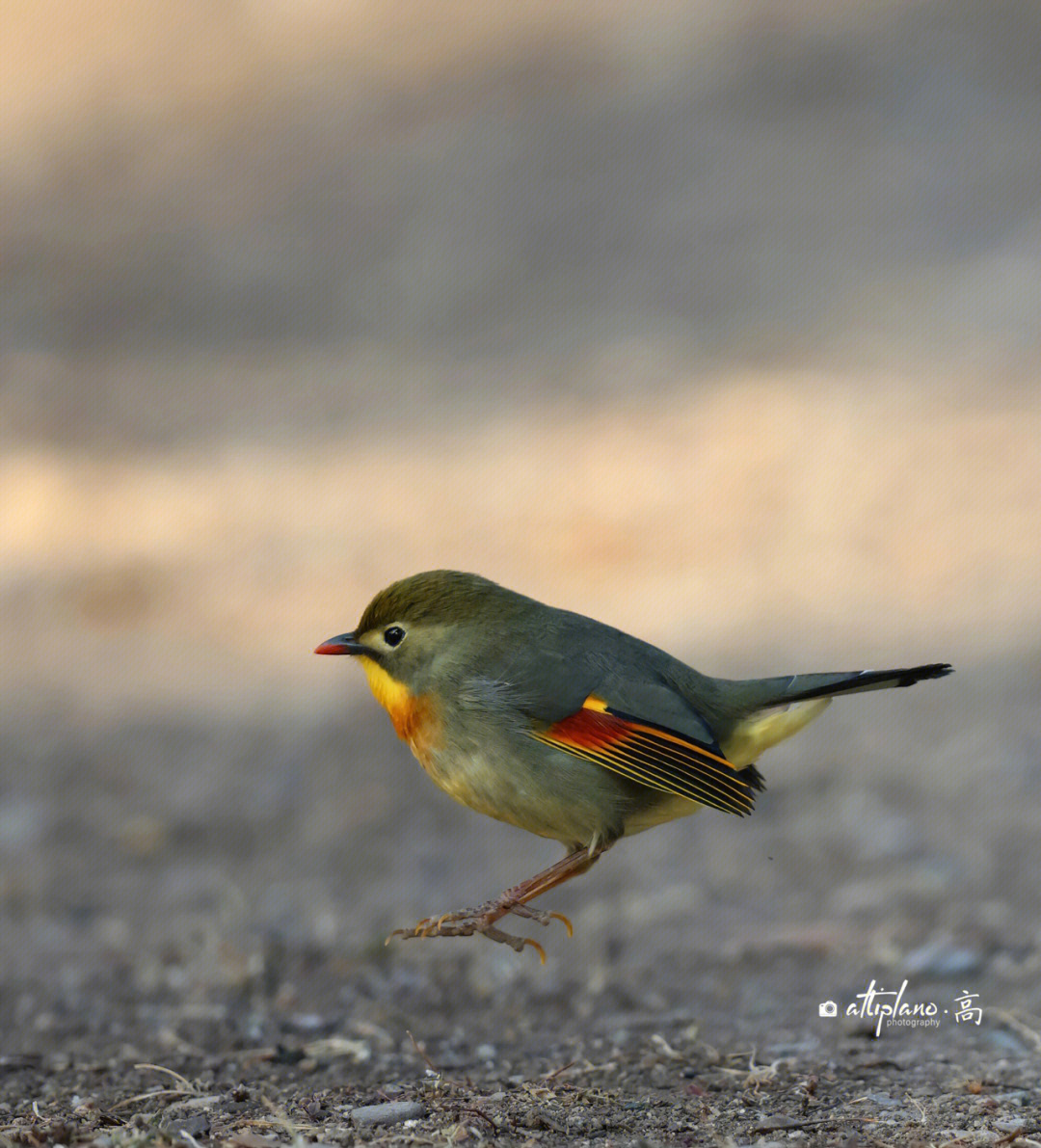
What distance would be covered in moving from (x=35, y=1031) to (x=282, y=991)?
88 cm

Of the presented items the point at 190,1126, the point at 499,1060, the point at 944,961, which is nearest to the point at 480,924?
the point at 190,1126

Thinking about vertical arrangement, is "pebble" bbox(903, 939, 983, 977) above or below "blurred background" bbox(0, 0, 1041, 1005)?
below

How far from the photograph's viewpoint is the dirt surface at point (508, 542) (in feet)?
18.0

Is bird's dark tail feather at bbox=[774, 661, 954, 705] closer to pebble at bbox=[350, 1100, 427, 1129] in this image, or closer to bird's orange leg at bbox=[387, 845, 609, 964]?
Result: bird's orange leg at bbox=[387, 845, 609, 964]

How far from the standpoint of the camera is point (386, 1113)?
4.21 meters

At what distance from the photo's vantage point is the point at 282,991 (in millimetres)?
6164

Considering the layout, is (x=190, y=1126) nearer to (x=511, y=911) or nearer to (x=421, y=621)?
(x=511, y=911)

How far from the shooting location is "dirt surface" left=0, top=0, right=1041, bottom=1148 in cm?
550

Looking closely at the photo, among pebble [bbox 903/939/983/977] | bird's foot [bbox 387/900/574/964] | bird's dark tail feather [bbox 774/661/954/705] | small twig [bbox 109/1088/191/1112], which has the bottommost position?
small twig [bbox 109/1088/191/1112]

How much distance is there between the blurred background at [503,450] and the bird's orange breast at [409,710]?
2448 millimetres

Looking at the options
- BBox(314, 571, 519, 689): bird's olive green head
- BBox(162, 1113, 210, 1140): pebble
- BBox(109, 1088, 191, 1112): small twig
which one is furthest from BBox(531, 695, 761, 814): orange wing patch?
BBox(109, 1088, 191, 1112): small twig

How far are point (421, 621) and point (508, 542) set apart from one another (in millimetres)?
6487

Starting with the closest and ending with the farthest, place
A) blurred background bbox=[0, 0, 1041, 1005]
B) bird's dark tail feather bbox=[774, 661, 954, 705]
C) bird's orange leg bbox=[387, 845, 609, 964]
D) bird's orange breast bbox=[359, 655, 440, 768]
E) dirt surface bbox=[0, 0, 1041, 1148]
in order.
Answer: bird's dark tail feather bbox=[774, 661, 954, 705] < bird's orange leg bbox=[387, 845, 609, 964] < bird's orange breast bbox=[359, 655, 440, 768] < dirt surface bbox=[0, 0, 1041, 1148] < blurred background bbox=[0, 0, 1041, 1005]

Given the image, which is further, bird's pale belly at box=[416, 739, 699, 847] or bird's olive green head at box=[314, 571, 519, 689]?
bird's olive green head at box=[314, 571, 519, 689]
